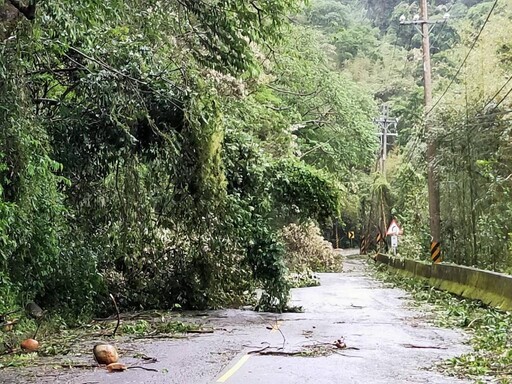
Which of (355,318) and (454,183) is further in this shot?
(454,183)

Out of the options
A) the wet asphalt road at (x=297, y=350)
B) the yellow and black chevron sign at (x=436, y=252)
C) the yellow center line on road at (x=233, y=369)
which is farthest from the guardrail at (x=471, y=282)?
the yellow center line on road at (x=233, y=369)

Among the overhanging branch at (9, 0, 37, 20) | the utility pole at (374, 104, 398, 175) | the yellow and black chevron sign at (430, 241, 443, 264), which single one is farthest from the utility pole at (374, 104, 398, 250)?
the overhanging branch at (9, 0, 37, 20)

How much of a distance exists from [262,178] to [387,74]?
5592 cm

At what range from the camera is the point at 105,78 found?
13.5 meters

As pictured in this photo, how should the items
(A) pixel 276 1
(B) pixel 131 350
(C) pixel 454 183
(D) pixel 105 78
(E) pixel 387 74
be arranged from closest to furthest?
(A) pixel 276 1 → (B) pixel 131 350 → (D) pixel 105 78 → (C) pixel 454 183 → (E) pixel 387 74

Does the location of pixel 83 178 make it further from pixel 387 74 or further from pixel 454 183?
pixel 387 74

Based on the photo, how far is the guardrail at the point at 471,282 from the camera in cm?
1622

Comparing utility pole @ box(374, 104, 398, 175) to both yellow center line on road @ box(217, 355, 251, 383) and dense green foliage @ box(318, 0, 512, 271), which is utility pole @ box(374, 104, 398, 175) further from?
yellow center line on road @ box(217, 355, 251, 383)

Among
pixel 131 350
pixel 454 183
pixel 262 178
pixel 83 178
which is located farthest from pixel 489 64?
pixel 131 350

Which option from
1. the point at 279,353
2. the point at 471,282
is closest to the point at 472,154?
the point at 471,282

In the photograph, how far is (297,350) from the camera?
36.9 feet

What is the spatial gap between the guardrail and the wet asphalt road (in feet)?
5.63

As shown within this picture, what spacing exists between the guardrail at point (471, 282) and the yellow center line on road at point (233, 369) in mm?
7448

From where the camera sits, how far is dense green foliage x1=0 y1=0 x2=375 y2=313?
1074cm
